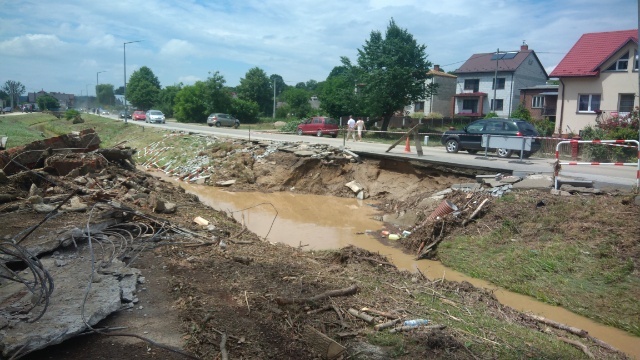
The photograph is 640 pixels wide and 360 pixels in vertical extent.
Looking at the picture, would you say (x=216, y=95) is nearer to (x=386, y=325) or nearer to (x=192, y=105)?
(x=192, y=105)

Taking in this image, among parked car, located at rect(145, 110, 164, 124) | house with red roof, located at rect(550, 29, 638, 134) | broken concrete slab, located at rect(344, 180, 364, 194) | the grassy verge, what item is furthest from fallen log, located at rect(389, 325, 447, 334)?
parked car, located at rect(145, 110, 164, 124)

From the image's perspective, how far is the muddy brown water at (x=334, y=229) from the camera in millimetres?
7891

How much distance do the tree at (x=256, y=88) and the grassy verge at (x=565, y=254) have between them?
184 ft

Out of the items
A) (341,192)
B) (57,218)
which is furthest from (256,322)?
(341,192)

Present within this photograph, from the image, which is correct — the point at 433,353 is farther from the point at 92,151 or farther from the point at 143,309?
the point at 92,151

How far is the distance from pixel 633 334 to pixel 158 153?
25.2m

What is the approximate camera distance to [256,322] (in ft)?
16.6

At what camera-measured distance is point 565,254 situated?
9.39 meters

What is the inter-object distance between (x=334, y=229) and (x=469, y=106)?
1765 inches

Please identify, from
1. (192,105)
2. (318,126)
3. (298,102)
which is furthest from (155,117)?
(318,126)

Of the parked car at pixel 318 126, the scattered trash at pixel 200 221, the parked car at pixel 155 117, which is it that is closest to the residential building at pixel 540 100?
the parked car at pixel 318 126

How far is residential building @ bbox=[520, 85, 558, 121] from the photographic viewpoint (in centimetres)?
4334

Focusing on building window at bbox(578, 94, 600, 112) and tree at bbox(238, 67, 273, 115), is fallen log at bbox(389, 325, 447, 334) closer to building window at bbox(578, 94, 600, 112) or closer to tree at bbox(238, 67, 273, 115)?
building window at bbox(578, 94, 600, 112)

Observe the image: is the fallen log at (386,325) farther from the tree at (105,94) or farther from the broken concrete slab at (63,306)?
the tree at (105,94)
